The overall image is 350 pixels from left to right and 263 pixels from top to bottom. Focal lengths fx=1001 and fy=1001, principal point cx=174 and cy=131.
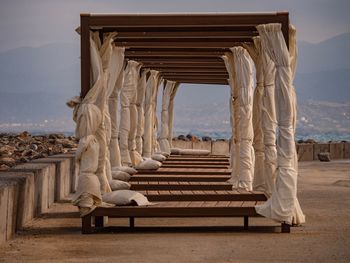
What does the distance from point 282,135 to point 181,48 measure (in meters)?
5.08

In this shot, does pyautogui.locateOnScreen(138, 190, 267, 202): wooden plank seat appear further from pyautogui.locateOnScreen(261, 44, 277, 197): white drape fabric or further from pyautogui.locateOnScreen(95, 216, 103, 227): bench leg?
pyautogui.locateOnScreen(95, 216, 103, 227): bench leg

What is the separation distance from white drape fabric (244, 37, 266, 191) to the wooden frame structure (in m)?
0.20

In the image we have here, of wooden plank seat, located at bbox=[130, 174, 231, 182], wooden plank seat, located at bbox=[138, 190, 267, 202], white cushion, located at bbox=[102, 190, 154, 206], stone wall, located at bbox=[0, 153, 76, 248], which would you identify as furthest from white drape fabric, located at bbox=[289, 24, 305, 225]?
wooden plank seat, located at bbox=[130, 174, 231, 182]

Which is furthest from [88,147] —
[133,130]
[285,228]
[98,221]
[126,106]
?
[133,130]

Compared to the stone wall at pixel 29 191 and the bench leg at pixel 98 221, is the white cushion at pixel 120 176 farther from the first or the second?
the bench leg at pixel 98 221

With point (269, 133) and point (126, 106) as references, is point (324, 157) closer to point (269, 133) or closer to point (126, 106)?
point (126, 106)

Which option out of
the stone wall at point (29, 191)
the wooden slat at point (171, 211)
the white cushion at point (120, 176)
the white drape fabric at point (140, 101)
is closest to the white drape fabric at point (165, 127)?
the white drape fabric at point (140, 101)

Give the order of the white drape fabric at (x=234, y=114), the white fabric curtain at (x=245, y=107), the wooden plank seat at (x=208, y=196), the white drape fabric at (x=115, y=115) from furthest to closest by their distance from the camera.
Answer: the white drape fabric at (x=115, y=115) < the white drape fabric at (x=234, y=114) < the white fabric curtain at (x=245, y=107) < the wooden plank seat at (x=208, y=196)

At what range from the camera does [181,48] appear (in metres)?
16.7

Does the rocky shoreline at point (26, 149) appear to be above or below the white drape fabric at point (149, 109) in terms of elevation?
below

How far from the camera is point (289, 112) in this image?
1190 cm

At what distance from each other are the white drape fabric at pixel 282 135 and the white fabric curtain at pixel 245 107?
3718mm

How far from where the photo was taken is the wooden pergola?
476 inches

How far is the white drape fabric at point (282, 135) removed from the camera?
1182 centimetres
